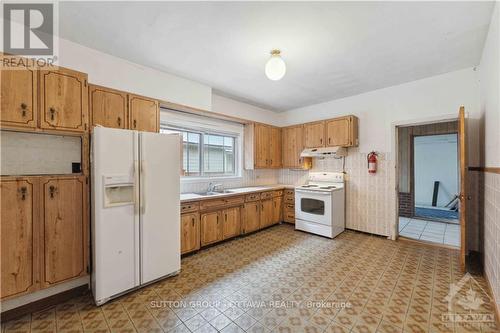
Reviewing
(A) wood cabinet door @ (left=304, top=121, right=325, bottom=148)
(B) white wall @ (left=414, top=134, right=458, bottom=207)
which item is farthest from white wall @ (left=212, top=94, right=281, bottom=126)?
(B) white wall @ (left=414, top=134, right=458, bottom=207)

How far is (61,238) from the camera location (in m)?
2.15

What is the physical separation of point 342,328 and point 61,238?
274 cm

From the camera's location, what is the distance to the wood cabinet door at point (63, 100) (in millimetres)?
2047

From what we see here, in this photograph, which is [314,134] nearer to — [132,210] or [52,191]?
[132,210]

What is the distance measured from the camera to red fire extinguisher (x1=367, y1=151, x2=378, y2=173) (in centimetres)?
396

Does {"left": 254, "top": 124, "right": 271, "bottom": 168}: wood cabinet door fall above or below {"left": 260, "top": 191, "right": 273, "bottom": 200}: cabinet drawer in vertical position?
above

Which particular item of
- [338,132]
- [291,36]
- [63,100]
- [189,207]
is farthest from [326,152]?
[63,100]

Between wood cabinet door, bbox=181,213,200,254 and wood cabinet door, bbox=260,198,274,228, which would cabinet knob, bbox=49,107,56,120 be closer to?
wood cabinet door, bbox=181,213,200,254

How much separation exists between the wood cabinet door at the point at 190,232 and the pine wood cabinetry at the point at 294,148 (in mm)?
2676

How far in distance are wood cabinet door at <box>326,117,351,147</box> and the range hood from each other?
0.12 meters

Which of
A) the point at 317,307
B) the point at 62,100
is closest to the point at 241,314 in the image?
the point at 317,307

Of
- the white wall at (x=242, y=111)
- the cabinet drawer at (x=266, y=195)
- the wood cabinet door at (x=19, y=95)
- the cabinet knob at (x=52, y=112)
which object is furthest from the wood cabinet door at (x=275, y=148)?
the wood cabinet door at (x=19, y=95)

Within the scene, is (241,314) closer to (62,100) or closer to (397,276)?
(397,276)

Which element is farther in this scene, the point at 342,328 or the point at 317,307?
the point at 317,307
